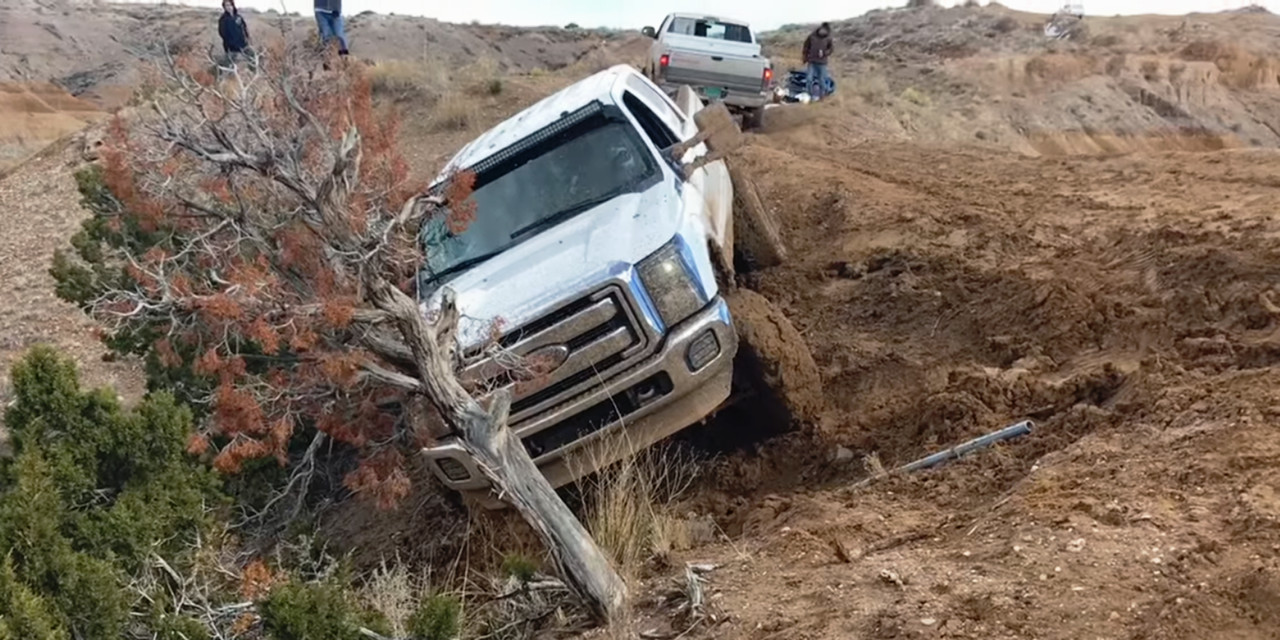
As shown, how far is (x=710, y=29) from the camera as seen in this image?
57.2 ft

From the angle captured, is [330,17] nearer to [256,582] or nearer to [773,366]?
[773,366]

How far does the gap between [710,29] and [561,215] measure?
1154 centimetres

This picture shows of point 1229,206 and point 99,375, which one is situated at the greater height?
point 1229,206

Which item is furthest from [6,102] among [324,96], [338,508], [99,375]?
[324,96]

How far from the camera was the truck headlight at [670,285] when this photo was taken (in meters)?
5.87

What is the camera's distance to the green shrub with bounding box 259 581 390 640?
4594 millimetres

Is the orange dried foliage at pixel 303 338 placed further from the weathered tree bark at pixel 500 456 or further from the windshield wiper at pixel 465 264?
the windshield wiper at pixel 465 264

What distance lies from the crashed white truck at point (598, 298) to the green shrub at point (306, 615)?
3.38 feet

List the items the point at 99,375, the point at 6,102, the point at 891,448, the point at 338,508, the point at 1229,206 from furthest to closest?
1. the point at 6,102
2. the point at 99,375
3. the point at 1229,206
4. the point at 338,508
5. the point at 891,448

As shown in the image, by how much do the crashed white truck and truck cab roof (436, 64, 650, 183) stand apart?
26mm

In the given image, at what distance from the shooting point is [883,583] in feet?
14.6

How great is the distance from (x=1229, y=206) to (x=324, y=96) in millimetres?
6458

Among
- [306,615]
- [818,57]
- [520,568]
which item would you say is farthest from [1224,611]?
[818,57]

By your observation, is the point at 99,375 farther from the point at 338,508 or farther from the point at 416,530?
the point at 416,530
